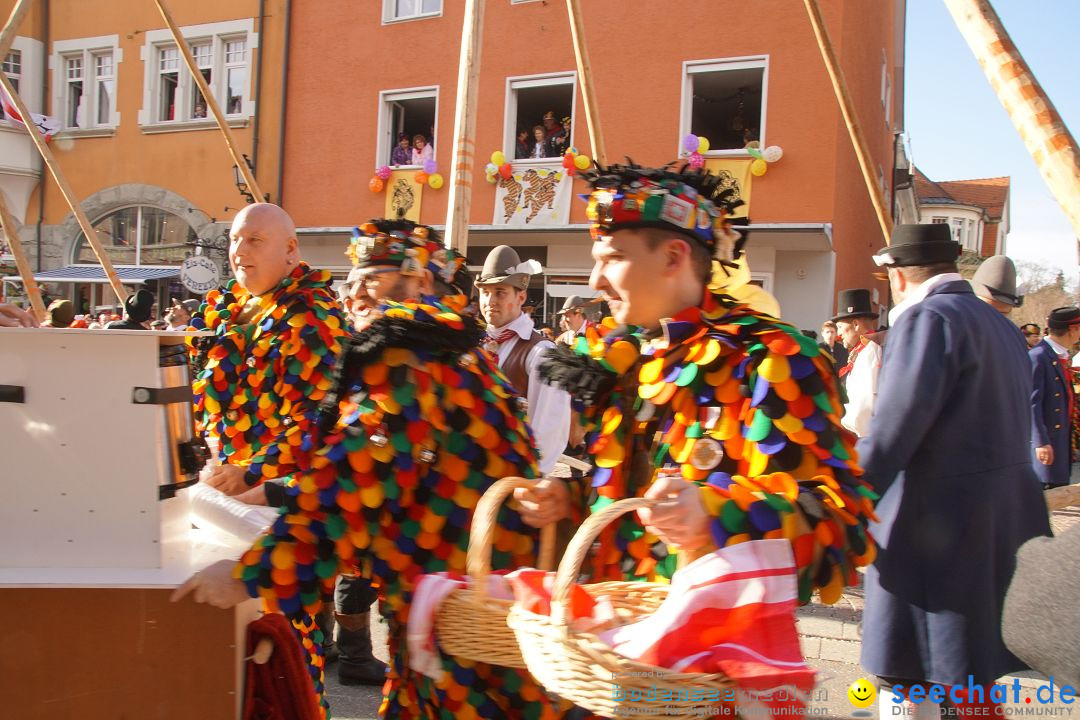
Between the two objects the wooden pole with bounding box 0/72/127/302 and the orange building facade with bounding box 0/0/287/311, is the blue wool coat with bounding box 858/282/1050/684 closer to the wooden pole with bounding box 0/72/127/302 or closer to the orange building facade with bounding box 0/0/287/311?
the wooden pole with bounding box 0/72/127/302

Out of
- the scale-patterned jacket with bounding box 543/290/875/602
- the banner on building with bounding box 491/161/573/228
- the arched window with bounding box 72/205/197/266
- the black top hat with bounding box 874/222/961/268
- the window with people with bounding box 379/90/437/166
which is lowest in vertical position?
the scale-patterned jacket with bounding box 543/290/875/602

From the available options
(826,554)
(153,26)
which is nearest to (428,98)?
(153,26)

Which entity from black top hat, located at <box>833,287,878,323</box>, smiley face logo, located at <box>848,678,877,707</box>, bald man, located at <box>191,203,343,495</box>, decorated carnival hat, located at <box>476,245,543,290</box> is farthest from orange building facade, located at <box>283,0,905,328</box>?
bald man, located at <box>191,203,343,495</box>

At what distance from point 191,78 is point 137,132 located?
166 cm

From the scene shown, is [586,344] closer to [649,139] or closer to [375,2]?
[649,139]

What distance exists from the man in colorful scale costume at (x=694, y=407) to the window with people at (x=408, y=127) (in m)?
13.2

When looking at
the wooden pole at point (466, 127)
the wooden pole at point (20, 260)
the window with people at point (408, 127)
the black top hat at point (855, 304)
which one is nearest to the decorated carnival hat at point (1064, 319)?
the black top hat at point (855, 304)

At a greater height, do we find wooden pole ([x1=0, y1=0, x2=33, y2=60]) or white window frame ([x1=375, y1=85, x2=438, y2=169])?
white window frame ([x1=375, y1=85, x2=438, y2=169])

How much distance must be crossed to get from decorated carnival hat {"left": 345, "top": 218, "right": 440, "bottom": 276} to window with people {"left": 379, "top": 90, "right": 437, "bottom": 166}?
12.1 meters

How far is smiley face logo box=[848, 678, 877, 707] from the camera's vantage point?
339cm

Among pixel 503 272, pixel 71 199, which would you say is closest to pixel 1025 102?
pixel 503 272

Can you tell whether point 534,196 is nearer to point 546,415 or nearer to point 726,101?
point 726,101

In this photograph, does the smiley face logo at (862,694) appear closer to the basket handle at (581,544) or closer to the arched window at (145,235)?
the basket handle at (581,544)

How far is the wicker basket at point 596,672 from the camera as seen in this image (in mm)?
1246
